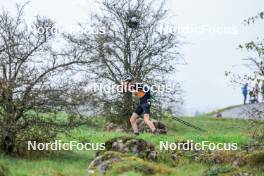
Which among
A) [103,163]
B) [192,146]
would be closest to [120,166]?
[103,163]

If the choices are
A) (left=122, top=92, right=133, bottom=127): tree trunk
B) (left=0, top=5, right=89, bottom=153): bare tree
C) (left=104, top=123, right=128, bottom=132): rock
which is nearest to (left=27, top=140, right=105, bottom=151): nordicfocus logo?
(left=0, top=5, right=89, bottom=153): bare tree

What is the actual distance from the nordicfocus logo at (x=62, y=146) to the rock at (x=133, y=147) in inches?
15.1

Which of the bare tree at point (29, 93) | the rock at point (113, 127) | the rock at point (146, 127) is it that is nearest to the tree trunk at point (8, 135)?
the bare tree at point (29, 93)

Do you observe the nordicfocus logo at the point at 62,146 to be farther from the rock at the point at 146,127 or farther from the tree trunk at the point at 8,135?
the rock at the point at 146,127

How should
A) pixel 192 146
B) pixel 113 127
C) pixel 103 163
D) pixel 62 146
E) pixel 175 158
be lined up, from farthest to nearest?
pixel 113 127 < pixel 192 146 < pixel 62 146 < pixel 175 158 < pixel 103 163

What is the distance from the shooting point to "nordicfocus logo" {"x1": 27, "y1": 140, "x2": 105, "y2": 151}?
62.8 ft

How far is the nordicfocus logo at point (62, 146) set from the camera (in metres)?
19.1

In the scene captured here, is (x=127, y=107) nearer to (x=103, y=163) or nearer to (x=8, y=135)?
(x=8, y=135)

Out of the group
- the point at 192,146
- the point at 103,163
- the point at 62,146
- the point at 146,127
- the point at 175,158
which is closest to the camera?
the point at 103,163

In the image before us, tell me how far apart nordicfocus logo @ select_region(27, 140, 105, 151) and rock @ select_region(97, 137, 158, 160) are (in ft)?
1.26

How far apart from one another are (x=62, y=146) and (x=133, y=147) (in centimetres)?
324

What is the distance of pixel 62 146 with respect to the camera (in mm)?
20453

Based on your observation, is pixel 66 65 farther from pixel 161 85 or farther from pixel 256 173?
pixel 161 85

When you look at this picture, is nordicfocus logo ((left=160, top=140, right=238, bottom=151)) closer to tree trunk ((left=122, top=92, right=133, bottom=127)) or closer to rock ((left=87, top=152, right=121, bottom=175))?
rock ((left=87, top=152, right=121, bottom=175))
